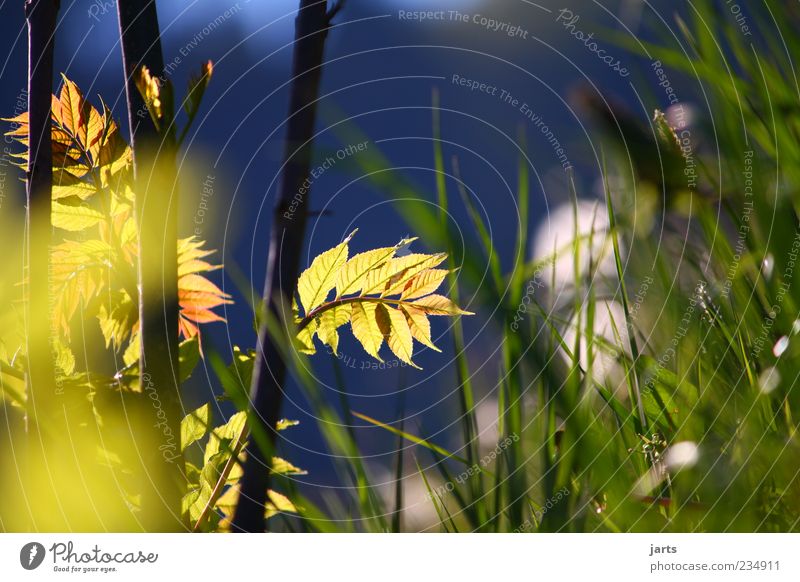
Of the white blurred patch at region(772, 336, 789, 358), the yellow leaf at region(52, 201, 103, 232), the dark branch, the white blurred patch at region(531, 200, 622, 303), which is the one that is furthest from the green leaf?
the white blurred patch at region(772, 336, 789, 358)

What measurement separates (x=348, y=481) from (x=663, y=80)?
370 millimetres

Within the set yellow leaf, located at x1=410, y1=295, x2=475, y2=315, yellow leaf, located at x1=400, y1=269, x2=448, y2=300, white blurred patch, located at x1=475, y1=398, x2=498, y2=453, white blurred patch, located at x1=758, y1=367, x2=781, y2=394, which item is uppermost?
yellow leaf, located at x1=400, y1=269, x2=448, y2=300

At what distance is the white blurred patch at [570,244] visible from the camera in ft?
1.39

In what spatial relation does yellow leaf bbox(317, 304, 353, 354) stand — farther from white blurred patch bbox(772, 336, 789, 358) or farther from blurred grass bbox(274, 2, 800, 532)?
white blurred patch bbox(772, 336, 789, 358)

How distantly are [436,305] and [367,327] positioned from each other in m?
0.05

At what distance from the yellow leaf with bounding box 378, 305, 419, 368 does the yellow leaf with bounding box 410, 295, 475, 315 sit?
0.6 inches

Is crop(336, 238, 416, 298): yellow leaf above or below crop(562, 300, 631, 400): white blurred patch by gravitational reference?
above

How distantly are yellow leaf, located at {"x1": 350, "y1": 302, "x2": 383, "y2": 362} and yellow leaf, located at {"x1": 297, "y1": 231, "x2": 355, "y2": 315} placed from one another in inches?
0.9

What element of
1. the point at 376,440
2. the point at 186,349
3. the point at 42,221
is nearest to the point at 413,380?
the point at 376,440

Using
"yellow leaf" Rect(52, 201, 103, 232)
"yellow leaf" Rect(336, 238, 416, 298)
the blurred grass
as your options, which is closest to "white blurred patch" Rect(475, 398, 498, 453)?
the blurred grass

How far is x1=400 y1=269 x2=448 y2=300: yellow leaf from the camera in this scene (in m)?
0.40

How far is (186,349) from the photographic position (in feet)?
1.30

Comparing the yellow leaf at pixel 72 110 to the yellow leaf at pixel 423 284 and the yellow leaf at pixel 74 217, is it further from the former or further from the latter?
the yellow leaf at pixel 423 284

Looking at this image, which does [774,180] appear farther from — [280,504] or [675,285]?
[280,504]
